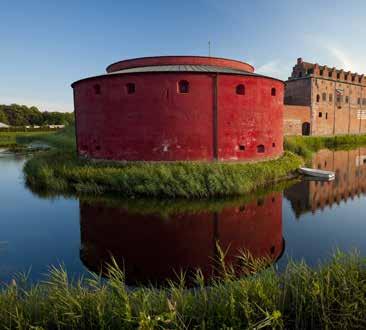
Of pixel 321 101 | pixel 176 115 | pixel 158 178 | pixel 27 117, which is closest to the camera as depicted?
pixel 158 178

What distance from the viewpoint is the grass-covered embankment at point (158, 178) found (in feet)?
27.8

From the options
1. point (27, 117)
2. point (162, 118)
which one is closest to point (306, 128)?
point (162, 118)

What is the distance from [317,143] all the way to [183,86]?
47.3 ft

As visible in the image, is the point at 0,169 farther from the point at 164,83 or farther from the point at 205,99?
the point at 205,99

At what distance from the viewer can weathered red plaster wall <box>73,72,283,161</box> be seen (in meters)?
9.84

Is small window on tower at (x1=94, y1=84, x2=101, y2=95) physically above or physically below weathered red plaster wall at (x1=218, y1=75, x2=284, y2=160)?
above

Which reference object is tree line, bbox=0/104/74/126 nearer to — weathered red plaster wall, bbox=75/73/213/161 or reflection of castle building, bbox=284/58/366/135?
reflection of castle building, bbox=284/58/366/135

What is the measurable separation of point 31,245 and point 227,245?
146 inches

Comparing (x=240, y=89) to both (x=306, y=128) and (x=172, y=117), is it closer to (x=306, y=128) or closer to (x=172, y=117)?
(x=172, y=117)

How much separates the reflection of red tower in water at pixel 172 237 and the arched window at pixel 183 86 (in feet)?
14.4

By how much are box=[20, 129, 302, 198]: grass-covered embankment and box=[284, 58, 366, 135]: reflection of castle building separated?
14328 millimetres

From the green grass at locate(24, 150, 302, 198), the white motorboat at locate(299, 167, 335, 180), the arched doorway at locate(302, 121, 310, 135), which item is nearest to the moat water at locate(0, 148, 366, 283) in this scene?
the green grass at locate(24, 150, 302, 198)

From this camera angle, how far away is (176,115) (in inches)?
387

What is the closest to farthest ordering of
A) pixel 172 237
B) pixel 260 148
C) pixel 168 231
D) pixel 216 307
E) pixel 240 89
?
pixel 216 307 → pixel 172 237 → pixel 168 231 → pixel 240 89 → pixel 260 148
